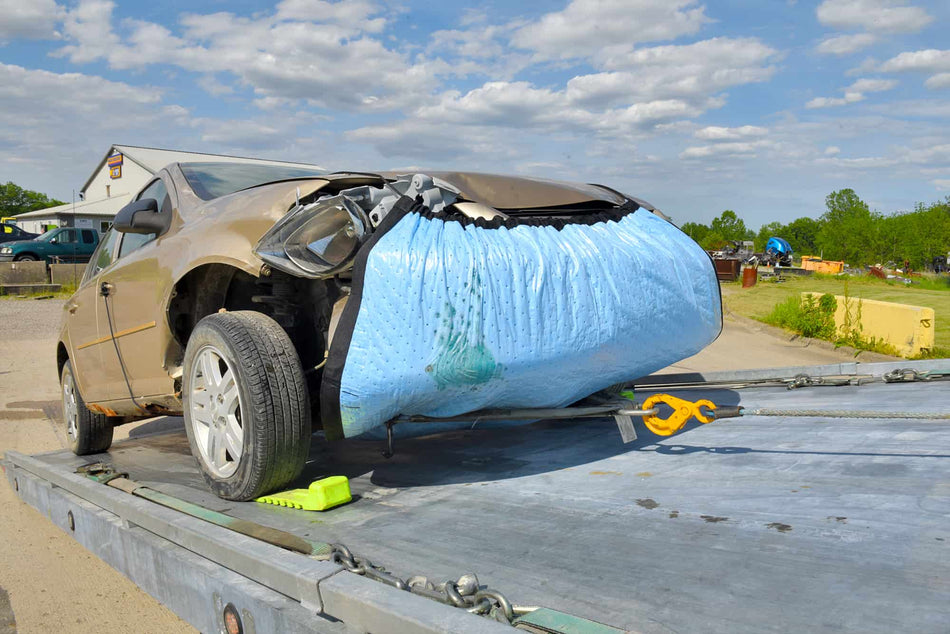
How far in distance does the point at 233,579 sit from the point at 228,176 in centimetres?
255

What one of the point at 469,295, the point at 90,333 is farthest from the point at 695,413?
the point at 90,333

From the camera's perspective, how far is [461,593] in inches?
67.7

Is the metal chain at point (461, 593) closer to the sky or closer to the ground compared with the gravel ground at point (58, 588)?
closer to the sky

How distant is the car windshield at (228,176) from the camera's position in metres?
3.76

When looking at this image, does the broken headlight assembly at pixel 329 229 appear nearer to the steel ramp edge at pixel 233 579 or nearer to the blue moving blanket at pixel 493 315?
the blue moving blanket at pixel 493 315

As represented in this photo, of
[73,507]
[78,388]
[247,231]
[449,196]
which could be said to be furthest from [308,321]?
[78,388]

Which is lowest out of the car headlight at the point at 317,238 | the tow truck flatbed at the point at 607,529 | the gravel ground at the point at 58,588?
the gravel ground at the point at 58,588

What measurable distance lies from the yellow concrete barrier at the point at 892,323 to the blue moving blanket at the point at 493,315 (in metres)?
8.01

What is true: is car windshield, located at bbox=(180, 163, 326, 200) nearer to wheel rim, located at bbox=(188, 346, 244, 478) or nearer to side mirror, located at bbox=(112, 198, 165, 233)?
side mirror, located at bbox=(112, 198, 165, 233)

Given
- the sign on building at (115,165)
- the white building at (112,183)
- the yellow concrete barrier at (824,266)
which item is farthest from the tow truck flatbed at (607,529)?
the sign on building at (115,165)

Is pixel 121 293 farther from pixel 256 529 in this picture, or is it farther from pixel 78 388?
pixel 256 529

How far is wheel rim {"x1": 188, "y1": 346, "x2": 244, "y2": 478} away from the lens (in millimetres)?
2824

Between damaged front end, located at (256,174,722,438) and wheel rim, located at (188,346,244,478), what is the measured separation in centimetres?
45

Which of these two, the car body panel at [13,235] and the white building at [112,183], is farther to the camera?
the white building at [112,183]
